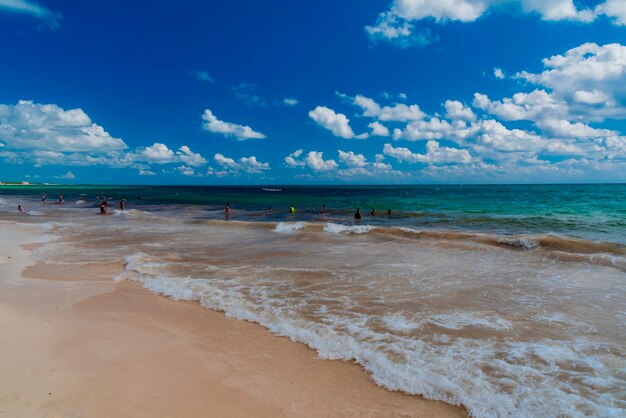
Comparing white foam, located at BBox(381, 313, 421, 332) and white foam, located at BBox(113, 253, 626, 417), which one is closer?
white foam, located at BBox(113, 253, 626, 417)

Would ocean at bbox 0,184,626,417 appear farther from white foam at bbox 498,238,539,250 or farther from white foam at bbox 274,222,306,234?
white foam at bbox 274,222,306,234

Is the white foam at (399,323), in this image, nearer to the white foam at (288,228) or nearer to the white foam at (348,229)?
the white foam at (348,229)

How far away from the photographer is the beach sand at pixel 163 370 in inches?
187

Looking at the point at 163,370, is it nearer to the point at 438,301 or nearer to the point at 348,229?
the point at 438,301

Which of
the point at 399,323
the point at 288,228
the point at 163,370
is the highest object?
the point at 163,370

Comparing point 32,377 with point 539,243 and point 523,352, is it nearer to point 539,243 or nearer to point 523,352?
point 523,352

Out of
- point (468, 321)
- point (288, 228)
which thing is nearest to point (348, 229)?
point (288, 228)

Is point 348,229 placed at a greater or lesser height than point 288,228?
greater

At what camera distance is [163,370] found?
570 cm

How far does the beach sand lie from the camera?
476 centimetres

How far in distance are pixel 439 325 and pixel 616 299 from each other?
6558 mm

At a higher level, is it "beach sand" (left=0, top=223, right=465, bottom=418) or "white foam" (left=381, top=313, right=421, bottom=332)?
"beach sand" (left=0, top=223, right=465, bottom=418)

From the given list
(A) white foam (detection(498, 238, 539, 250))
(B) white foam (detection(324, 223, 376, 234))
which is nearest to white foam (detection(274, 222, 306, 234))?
(B) white foam (detection(324, 223, 376, 234))

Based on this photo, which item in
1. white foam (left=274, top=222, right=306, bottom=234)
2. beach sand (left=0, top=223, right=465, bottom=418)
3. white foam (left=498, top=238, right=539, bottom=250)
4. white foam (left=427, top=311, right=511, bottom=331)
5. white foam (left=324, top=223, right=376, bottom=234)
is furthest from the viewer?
white foam (left=274, top=222, right=306, bottom=234)
